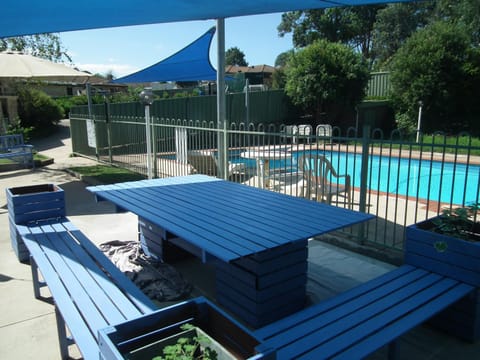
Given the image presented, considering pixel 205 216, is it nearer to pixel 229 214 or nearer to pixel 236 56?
pixel 229 214

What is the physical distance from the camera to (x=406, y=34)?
3744 centimetres

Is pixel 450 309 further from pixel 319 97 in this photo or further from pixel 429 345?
pixel 319 97

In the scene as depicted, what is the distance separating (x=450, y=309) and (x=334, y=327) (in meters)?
1.17

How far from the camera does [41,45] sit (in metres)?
27.7

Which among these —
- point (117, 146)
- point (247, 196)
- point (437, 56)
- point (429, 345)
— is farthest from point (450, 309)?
point (437, 56)

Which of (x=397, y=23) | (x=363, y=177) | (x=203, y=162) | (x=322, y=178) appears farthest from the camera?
(x=397, y=23)

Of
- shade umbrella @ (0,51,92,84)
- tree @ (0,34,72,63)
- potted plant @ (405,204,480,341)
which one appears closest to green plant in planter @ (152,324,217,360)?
potted plant @ (405,204,480,341)

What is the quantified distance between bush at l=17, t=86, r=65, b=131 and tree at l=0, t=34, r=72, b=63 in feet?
27.5

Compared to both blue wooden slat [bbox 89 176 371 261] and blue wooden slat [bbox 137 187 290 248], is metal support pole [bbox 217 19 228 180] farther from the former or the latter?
blue wooden slat [bbox 137 187 290 248]

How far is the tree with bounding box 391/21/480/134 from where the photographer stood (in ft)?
45.6

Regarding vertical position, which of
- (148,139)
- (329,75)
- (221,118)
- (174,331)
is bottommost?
(174,331)

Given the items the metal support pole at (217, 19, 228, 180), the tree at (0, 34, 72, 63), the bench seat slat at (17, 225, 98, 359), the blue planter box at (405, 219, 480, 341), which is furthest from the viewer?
the tree at (0, 34, 72, 63)

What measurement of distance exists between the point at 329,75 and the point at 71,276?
1440 centimetres

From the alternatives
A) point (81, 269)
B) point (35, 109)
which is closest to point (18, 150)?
point (35, 109)
